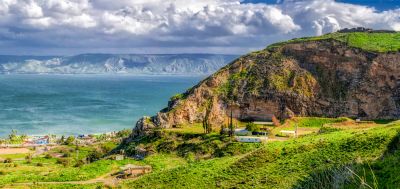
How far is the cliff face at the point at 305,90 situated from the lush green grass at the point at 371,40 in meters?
1.81

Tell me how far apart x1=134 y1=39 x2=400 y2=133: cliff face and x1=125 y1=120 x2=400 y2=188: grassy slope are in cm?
2547

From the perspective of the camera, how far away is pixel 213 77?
82.5 m

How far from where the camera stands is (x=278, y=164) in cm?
4416

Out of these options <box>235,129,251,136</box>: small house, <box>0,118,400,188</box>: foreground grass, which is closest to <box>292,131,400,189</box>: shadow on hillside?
<box>0,118,400,188</box>: foreground grass

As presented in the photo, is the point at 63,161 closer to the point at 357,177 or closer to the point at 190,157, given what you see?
the point at 190,157

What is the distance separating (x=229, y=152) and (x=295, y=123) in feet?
67.7

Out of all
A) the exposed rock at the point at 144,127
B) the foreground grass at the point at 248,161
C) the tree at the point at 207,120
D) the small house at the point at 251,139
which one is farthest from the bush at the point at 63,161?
the small house at the point at 251,139

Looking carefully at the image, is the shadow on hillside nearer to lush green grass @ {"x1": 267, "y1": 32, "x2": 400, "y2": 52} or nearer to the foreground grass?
the foreground grass

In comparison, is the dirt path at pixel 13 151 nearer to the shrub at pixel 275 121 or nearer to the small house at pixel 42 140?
the small house at pixel 42 140

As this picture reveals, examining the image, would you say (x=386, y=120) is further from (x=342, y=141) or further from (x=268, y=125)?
(x=342, y=141)

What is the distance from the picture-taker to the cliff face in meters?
77.5

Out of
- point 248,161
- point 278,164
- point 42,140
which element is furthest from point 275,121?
point 42,140

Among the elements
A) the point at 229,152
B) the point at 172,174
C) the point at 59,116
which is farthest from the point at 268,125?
the point at 59,116

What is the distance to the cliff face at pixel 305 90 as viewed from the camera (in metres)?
77.5
